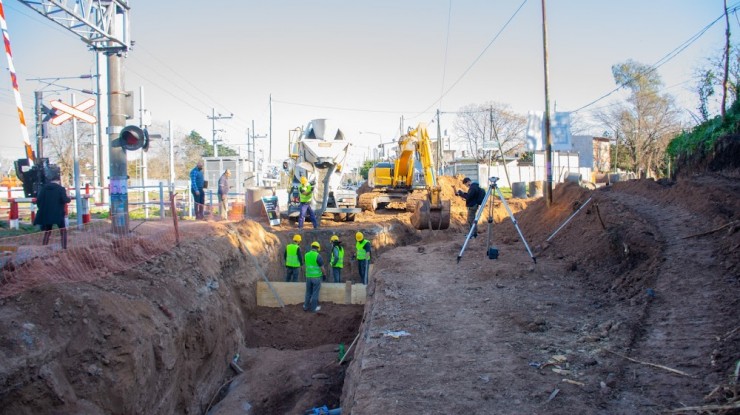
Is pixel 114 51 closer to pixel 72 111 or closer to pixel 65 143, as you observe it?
pixel 72 111

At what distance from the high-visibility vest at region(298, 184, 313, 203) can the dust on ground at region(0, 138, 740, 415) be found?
512 centimetres

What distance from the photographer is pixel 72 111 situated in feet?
31.7

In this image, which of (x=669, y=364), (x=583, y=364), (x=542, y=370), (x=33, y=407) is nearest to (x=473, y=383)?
(x=542, y=370)

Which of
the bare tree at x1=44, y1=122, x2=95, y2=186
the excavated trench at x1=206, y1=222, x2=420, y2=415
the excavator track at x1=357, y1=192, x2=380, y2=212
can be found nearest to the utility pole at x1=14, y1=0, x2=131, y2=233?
the excavated trench at x1=206, y1=222, x2=420, y2=415

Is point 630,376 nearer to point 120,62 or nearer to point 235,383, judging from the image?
point 235,383

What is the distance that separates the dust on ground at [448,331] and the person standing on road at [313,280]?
2.12ft

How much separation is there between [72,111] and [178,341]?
4754mm

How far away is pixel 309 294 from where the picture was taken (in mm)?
13422

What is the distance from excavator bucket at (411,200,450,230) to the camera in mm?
15166

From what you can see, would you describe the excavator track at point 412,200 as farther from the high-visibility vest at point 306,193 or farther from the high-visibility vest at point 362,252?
the high-visibility vest at point 362,252

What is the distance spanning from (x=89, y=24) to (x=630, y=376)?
10283 millimetres

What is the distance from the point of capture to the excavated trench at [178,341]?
19.0 feet

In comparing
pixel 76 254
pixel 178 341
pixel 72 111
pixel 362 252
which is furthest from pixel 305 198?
pixel 76 254

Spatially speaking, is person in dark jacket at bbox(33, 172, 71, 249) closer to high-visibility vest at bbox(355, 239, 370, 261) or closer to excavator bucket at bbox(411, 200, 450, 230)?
high-visibility vest at bbox(355, 239, 370, 261)
